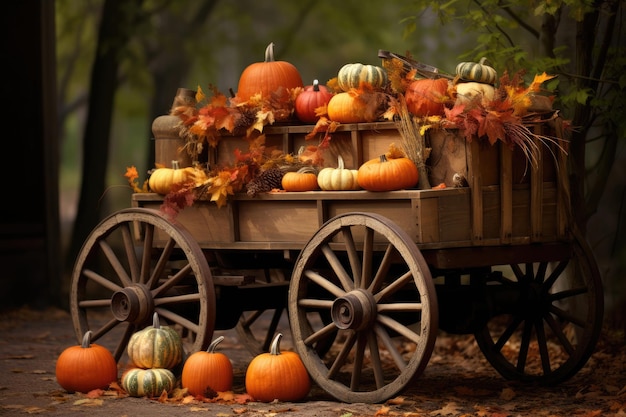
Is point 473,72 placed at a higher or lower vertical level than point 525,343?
higher

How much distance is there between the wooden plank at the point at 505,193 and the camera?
700cm

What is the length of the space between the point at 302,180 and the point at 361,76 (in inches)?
29.2

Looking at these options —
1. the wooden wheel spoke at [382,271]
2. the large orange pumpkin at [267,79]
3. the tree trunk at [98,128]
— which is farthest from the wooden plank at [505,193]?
the tree trunk at [98,128]

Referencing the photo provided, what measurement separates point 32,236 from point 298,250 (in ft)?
20.6

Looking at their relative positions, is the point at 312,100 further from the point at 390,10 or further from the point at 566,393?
the point at 390,10

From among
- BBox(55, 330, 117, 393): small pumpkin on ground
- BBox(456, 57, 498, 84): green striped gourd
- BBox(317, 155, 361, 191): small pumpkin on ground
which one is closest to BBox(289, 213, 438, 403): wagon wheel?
BBox(317, 155, 361, 191): small pumpkin on ground

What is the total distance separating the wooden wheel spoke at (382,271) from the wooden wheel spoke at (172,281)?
4.47 ft

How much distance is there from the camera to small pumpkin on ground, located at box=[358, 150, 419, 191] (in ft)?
22.0

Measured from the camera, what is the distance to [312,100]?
24.7ft

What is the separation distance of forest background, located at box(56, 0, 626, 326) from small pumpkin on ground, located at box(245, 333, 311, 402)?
205cm

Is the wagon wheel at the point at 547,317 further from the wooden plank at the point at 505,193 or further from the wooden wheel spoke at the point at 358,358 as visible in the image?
the wooden wheel spoke at the point at 358,358

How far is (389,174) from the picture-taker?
669 cm

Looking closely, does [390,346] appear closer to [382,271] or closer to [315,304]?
[382,271]

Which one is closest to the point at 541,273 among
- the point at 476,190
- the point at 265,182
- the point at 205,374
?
the point at 476,190
